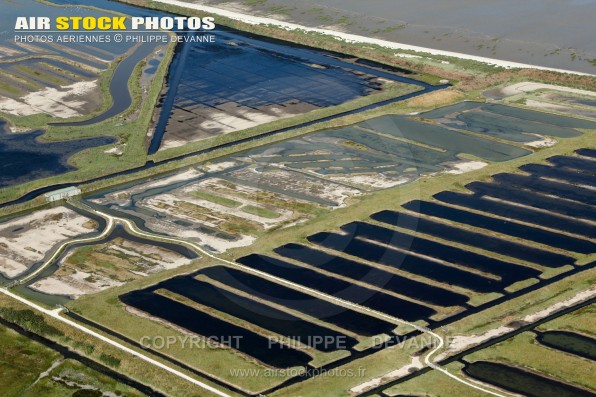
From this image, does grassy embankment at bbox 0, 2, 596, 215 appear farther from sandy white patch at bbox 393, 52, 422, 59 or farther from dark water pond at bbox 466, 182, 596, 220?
dark water pond at bbox 466, 182, 596, 220

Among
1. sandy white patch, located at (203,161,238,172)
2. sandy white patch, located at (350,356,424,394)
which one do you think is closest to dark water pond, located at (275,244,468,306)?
sandy white patch, located at (350,356,424,394)

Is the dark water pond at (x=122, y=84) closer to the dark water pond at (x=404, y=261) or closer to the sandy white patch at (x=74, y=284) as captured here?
the sandy white patch at (x=74, y=284)

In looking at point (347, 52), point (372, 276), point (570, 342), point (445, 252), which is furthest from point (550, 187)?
point (347, 52)

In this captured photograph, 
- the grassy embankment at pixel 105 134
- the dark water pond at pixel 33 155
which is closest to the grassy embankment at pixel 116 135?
the grassy embankment at pixel 105 134

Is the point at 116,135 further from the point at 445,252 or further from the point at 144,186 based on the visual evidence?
the point at 445,252

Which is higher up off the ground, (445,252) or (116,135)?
(116,135)

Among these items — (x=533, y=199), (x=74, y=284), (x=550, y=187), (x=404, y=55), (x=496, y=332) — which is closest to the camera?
(x=496, y=332)
